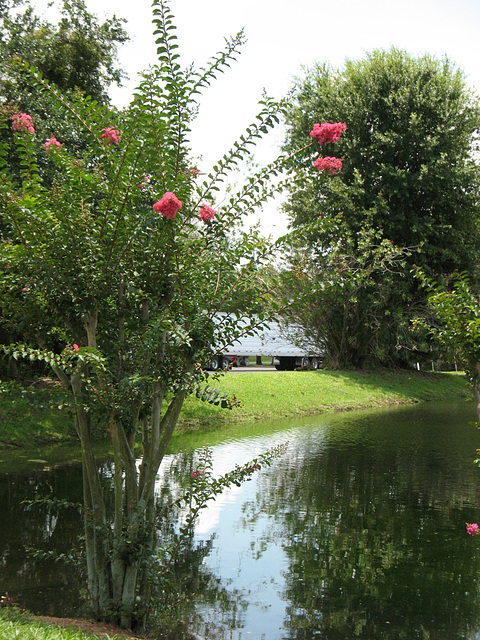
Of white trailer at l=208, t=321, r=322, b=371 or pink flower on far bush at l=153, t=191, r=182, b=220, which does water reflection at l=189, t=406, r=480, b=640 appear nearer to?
pink flower on far bush at l=153, t=191, r=182, b=220

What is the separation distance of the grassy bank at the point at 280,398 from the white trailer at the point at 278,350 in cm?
331

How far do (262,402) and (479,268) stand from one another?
11.9m

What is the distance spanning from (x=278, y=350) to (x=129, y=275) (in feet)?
87.5

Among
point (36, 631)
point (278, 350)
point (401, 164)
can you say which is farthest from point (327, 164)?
point (278, 350)

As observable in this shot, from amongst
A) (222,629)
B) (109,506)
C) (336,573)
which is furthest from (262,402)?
(222,629)

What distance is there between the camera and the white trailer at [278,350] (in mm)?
25750

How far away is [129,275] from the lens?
3721mm

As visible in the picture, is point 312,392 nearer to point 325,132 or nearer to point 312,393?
point 312,393

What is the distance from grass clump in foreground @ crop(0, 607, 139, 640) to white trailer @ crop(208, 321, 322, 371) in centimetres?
2109

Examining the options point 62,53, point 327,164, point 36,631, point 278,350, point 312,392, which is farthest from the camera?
point 278,350

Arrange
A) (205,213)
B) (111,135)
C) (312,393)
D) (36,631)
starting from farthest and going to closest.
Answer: (312,393)
(205,213)
(111,135)
(36,631)

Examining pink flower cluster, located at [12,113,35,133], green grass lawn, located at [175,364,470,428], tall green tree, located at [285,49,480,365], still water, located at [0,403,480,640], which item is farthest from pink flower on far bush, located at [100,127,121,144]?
tall green tree, located at [285,49,480,365]

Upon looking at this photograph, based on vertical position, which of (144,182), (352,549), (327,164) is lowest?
(352,549)

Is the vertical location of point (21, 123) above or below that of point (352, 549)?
above
